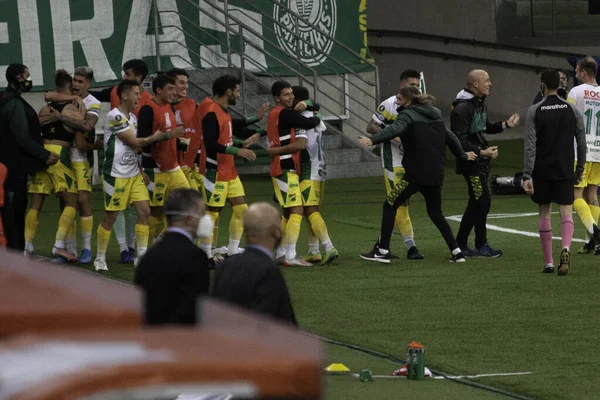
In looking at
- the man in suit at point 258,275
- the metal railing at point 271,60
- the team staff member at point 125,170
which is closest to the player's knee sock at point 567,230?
the team staff member at point 125,170

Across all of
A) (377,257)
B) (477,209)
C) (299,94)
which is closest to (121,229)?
(299,94)

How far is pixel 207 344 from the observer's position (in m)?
2.99

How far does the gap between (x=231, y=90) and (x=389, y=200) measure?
2.04m

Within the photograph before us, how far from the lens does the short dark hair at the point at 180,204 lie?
6699 mm

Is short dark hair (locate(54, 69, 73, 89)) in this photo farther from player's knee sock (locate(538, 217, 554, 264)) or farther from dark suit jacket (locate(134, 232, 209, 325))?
dark suit jacket (locate(134, 232, 209, 325))

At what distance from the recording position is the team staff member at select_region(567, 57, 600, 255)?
48.0 feet

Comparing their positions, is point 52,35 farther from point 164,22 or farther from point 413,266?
point 413,266

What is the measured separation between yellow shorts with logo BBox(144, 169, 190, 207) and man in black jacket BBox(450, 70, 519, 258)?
306 centimetres

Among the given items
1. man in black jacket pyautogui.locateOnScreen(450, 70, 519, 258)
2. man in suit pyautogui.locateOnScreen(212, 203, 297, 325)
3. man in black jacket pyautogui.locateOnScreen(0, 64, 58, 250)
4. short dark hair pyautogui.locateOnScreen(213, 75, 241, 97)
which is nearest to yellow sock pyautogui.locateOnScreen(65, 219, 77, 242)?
man in black jacket pyautogui.locateOnScreen(0, 64, 58, 250)

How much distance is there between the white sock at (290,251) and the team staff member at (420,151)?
94 cm

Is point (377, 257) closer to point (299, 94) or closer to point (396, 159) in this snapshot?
point (396, 159)

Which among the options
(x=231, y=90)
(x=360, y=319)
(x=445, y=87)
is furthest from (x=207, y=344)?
(x=445, y=87)

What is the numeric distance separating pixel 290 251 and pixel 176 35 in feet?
36.9

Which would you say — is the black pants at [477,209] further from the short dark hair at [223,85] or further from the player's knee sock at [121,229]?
the player's knee sock at [121,229]
